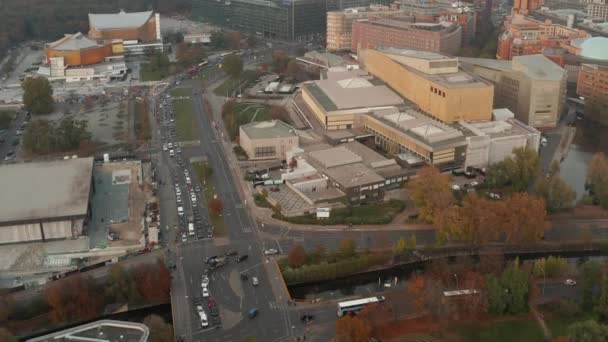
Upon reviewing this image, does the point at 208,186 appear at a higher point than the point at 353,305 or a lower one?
higher

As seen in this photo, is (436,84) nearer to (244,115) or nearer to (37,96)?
(244,115)

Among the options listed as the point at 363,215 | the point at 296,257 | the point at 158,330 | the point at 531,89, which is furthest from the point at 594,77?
the point at 158,330

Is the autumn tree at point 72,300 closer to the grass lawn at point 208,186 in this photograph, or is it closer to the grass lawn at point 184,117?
the grass lawn at point 208,186

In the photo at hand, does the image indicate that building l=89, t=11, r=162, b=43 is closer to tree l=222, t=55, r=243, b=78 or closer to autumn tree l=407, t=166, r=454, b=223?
tree l=222, t=55, r=243, b=78

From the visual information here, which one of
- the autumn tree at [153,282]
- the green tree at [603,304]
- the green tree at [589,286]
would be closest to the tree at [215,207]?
the autumn tree at [153,282]

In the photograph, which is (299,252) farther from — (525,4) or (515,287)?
(525,4)

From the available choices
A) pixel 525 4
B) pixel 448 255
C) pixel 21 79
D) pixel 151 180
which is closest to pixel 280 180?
pixel 151 180

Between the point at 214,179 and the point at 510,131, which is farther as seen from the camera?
the point at 510,131
